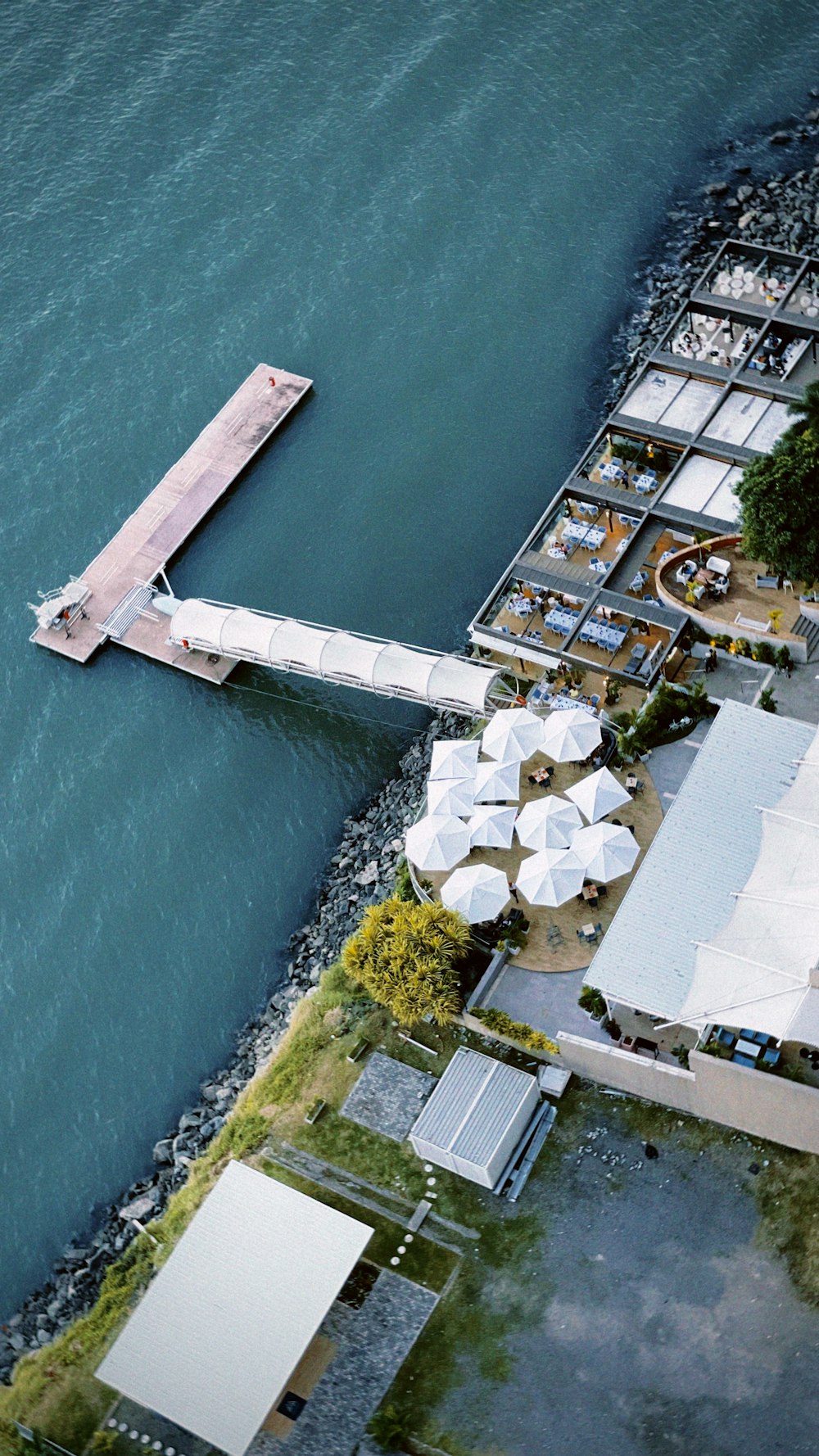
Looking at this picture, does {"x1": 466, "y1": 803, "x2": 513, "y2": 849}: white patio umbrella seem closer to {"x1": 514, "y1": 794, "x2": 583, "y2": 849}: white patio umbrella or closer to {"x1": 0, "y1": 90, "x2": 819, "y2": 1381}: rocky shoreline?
{"x1": 514, "y1": 794, "x2": 583, "y2": 849}: white patio umbrella

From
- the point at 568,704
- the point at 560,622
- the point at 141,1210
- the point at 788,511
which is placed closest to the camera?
the point at 141,1210

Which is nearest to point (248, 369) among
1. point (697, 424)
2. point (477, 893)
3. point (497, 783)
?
point (697, 424)

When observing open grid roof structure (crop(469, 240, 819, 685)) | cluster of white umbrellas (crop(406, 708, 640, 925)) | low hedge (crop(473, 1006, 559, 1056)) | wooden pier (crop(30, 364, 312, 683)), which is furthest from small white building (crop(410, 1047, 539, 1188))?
wooden pier (crop(30, 364, 312, 683))

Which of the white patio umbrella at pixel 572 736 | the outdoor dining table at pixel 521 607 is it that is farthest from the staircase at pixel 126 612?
the white patio umbrella at pixel 572 736

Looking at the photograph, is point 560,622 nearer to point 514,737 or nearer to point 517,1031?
point 514,737

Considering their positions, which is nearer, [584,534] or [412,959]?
[412,959]

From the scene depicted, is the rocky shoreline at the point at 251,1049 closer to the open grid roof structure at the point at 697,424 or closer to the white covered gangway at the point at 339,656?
the white covered gangway at the point at 339,656

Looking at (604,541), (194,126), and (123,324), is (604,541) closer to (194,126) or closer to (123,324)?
(123,324)
